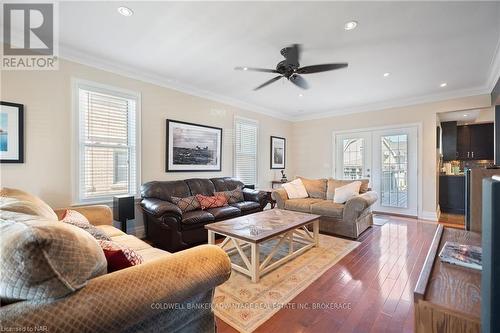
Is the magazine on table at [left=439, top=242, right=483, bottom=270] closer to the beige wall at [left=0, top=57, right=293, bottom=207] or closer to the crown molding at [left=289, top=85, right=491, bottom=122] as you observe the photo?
the beige wall at [left=0, top=57, right=293, bottom=207]

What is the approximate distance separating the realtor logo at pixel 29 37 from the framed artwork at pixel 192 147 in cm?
177

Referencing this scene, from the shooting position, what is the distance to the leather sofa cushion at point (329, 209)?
3.81 metres

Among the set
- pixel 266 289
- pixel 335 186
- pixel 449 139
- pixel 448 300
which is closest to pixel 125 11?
pixel 266 289

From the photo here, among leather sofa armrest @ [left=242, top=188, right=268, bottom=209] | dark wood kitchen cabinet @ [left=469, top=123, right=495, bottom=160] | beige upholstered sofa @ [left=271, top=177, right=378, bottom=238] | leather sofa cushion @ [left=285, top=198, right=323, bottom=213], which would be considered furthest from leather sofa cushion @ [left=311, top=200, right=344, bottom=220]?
dark wood kitchen cabinet @ [left=469, top=123, right=495, bottom=160]

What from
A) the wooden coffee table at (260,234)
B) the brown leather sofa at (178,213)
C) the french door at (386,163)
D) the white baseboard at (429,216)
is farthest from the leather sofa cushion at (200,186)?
the white baseboard at (429,216)

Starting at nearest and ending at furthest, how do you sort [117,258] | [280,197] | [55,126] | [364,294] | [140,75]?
[117,258] < [364,294] < [55,126] < [140,75] < [280,197]

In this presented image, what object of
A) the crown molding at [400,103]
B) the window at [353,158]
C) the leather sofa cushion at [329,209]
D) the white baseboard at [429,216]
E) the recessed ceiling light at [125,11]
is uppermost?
the recessed ceiling light at [125,11]

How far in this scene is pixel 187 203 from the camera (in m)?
3.51

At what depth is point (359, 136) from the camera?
19.2ft

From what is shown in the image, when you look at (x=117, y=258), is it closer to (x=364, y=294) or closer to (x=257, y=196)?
(x=364, y=294)

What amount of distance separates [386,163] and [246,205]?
3.68m

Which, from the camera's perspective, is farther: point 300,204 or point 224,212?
point 300,204

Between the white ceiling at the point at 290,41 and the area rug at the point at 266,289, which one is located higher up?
the white ceiling at the point at 290,41

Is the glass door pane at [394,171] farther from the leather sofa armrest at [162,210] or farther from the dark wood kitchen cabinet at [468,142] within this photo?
the leather sofa armrest at [162,210]
